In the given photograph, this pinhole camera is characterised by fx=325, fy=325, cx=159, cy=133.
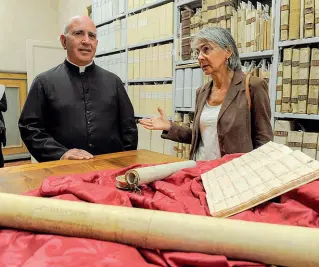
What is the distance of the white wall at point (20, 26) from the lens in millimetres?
5085

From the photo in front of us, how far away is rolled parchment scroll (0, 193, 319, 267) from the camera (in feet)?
1.68

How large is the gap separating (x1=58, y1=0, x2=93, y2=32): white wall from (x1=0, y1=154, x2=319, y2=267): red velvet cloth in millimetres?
4754

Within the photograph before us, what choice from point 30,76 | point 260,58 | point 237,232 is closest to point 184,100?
point 260,58

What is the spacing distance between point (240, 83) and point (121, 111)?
2.53 feet

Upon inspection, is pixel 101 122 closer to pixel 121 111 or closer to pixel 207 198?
pixel 121 111

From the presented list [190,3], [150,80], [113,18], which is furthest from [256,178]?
[113,18]

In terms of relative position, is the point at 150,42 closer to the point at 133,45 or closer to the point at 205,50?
the point at 133,45

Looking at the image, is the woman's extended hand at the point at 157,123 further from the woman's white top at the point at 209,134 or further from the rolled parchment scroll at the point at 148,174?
the rolled parchment scroll at the point at 148,174

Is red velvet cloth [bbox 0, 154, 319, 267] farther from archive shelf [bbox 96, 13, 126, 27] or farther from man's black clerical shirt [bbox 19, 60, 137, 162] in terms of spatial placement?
archive shelf [bbox 96, 13, 126, 27]

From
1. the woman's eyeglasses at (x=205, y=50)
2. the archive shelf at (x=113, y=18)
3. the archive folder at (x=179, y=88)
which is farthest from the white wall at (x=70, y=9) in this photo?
the woman's eyeglasses at (x=205, y=50)

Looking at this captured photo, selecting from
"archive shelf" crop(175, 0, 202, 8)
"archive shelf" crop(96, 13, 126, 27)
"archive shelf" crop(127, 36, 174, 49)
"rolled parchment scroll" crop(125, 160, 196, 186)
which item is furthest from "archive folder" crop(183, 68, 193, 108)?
"rolled parchment scroll" crop(125, 160, 196, 186)

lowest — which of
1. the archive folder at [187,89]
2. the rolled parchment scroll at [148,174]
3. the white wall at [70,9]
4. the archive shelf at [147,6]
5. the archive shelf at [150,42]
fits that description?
the rolled parchment scroll at [148,174]

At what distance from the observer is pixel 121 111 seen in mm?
2074

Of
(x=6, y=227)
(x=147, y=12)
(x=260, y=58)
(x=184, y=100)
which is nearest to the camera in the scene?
(x=6, y=227)
